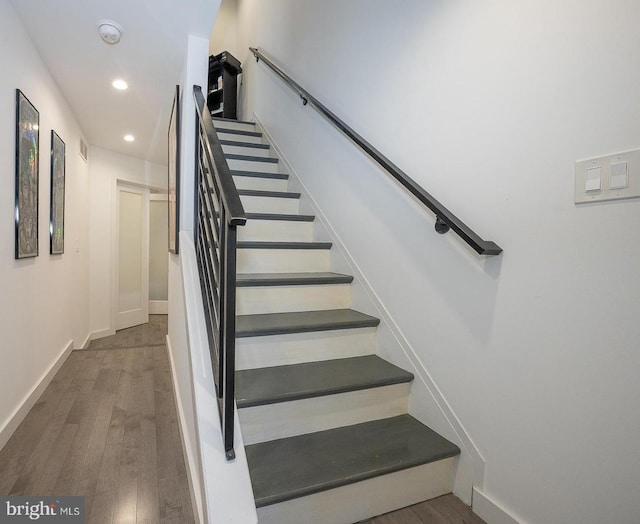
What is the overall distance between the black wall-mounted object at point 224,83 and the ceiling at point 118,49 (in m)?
1.39

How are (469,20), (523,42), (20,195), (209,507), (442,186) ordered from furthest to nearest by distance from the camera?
(20,195) < (442,186) < (469,20) < (523,42) < (209,507)

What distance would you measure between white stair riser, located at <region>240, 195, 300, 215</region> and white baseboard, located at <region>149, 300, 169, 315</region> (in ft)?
13.6

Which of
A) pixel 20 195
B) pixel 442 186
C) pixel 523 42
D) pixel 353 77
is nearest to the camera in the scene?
pixel 523 42

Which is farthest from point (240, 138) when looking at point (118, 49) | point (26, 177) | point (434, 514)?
point (434, 514)

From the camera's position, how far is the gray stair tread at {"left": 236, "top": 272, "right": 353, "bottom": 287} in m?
1.83

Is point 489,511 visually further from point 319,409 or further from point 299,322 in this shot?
point 299,322

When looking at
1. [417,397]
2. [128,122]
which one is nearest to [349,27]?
[417,397]

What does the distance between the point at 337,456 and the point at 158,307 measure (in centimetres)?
552

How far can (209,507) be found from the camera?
0.97m

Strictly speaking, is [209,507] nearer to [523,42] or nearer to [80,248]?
[523,42]

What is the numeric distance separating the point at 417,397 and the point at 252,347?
30.8 inches

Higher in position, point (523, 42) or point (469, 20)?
point (469, 20)

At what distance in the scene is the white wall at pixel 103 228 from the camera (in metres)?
4.50

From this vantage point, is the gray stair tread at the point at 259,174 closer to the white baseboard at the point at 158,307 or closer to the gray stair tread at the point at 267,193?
the gray stair tread at the point at 267,193
